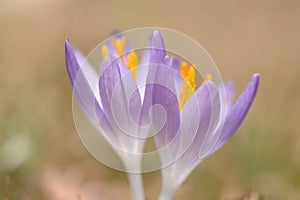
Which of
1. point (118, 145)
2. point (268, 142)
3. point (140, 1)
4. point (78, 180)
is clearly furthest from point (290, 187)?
point (140, 1)

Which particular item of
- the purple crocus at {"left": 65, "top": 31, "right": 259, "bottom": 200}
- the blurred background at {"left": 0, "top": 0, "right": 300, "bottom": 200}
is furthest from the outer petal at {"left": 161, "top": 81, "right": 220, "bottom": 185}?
the blurred background at {"left": 0, "top": 0, "right": 300, "bottom": 200}

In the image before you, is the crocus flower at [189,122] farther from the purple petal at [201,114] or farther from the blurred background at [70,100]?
the blurred background at [70,100]

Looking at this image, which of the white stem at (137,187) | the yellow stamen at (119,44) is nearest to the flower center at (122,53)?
the yellow stamen at (119,44)

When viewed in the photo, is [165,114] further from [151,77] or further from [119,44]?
[119,44]

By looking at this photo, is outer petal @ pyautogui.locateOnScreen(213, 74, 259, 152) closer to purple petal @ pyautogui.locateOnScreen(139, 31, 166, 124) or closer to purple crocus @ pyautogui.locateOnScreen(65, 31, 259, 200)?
purple crocus @ pyautogui.locateOnScreen(65, 31, 259, 200)

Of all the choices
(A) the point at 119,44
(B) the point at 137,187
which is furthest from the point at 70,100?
(B) the point at 137,187

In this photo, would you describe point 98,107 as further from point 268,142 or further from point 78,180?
point 268,142
